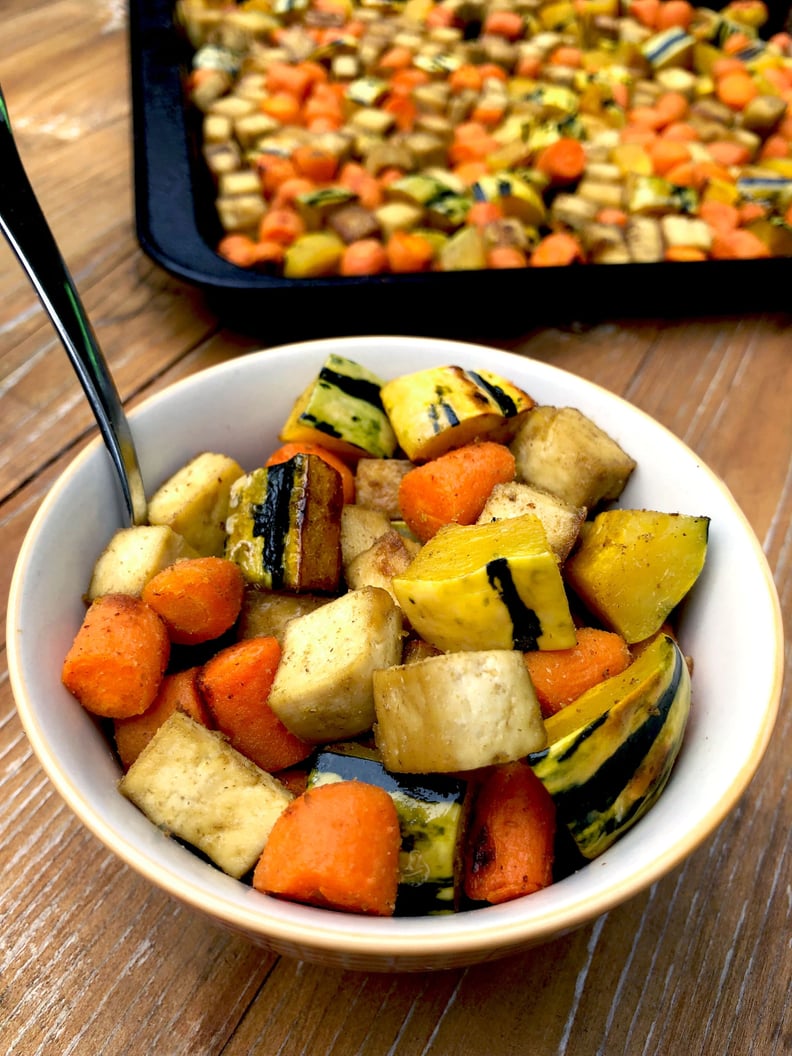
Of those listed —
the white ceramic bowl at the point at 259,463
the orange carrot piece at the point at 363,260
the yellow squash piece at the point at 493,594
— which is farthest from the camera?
the orange carrot piece at the point at 363,260

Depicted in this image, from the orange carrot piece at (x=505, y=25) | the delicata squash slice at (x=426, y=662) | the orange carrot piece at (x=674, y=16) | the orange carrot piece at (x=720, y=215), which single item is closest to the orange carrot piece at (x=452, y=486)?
the delicata squash slice at (x=426, y=662)

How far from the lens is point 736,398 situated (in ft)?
4.69

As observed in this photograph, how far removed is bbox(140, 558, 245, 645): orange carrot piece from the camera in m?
0.80

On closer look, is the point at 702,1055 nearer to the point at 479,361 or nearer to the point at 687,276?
the point at 479,361

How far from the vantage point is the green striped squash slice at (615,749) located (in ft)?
2.15

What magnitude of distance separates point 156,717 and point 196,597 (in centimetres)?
12

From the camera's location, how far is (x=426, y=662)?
0.68 metres

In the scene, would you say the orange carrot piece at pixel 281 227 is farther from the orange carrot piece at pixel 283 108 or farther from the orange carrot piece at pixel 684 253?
the orange carrot piece at pixel 684 253

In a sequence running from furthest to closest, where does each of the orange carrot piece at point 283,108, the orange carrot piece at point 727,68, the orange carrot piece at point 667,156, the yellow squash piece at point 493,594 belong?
the orange carrot piece at point 727,68 → the orange carrot piece at point 283,108 → the orange carrot piece at point 667,156 → the yellow squash piece at point 493,594

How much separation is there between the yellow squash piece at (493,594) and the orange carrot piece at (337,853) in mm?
155

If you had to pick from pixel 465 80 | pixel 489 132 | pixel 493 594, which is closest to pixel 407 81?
pixel 465 80

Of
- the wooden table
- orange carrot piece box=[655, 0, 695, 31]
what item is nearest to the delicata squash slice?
the wooden table

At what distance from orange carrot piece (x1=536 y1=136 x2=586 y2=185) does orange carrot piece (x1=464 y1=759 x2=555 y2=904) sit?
4.55 feet

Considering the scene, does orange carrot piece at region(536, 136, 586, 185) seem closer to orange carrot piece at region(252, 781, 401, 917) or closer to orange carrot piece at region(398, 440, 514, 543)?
orange carrot piece at region(398, 440, 514, 543)
